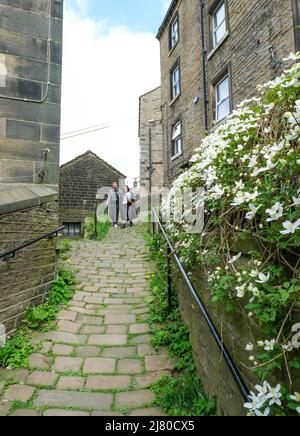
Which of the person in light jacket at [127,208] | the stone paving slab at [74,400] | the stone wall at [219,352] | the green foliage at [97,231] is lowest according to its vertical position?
the stone paving slab at [74,400]

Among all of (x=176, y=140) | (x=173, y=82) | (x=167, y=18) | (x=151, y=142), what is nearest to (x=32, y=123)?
(x=176, y=140)

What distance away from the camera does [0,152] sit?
4.68m

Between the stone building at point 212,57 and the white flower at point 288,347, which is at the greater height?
the stone building at point 212,57

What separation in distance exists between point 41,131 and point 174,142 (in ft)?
29.7

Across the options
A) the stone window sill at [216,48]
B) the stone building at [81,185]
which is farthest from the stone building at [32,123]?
the stone building at [81,185]

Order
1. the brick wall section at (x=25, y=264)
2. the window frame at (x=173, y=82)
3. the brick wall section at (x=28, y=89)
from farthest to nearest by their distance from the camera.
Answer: the window frame at (x=173, y=82) < the brick wall section at (x=28, y=89) < the brick wall section at (x=25, y=264)

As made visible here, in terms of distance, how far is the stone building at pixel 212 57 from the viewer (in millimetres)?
6406

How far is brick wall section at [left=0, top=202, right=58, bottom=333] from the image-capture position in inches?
142

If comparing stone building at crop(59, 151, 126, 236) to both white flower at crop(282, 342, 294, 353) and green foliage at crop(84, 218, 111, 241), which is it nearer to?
green foliage at crop(84, 218, 111, 241)

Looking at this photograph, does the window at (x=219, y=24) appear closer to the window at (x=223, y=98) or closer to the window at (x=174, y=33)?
the window at (x=223, y=98)

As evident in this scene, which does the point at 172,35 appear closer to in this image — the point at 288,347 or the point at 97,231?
the point at 97,231

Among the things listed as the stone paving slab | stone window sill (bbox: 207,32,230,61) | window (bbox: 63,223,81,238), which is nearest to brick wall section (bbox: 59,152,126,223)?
window (bbox: 63,223,81,238)

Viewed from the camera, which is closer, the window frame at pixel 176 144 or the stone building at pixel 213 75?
the stone building at pixel 213 75
